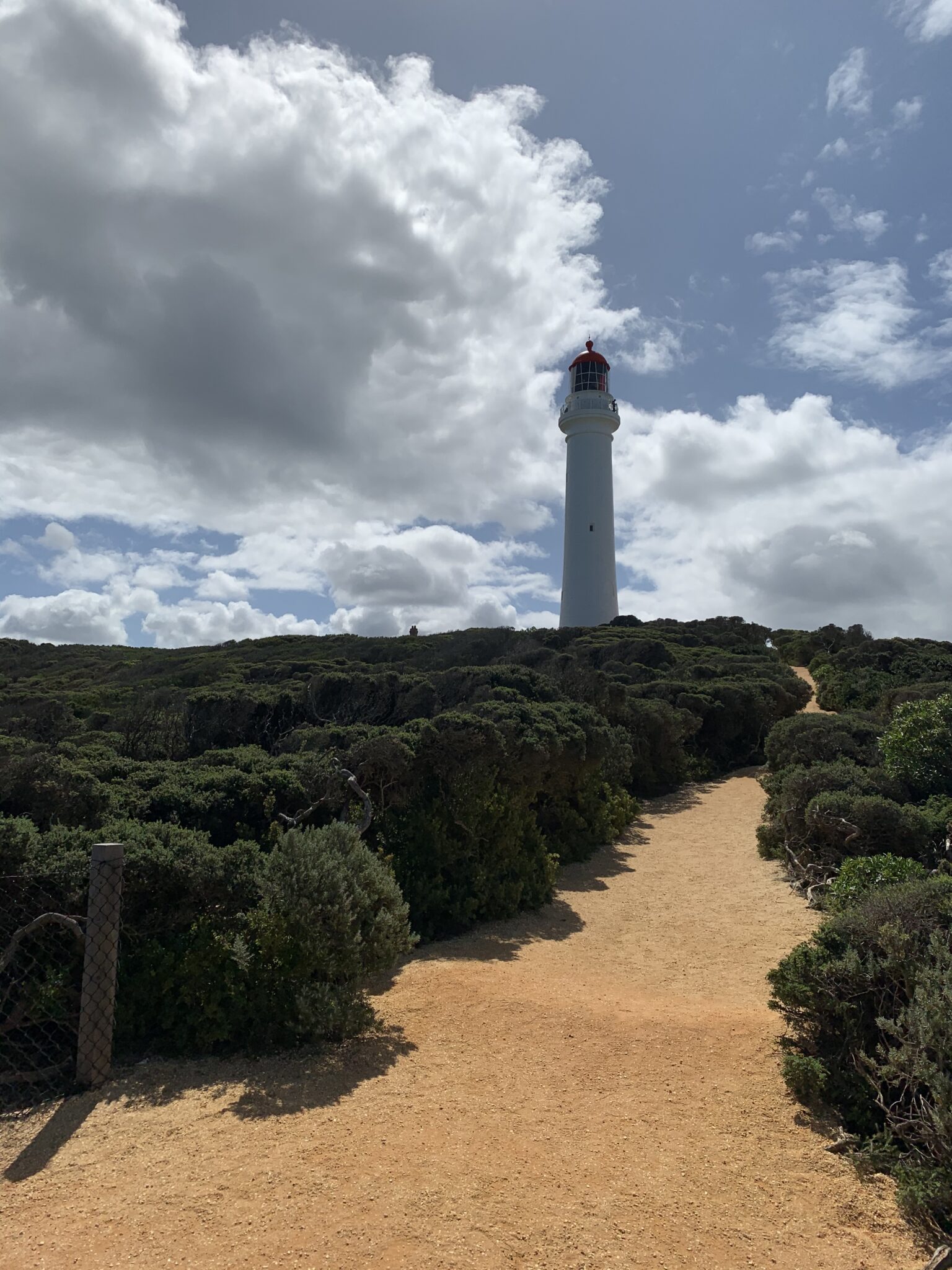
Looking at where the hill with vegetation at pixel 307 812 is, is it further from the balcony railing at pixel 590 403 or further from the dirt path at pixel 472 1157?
the balcony railing at pixel 590 403

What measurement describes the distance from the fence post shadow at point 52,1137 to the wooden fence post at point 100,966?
166 millimetres

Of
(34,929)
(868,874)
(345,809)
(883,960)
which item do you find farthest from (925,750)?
(34,929)

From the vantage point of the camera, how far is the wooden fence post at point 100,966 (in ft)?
14.1

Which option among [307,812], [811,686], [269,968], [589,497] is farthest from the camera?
[589,497]

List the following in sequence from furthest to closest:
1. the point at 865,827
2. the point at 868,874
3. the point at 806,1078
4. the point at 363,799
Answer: the point at 865,827 → the point at 868,874 → the point at 363,799 → the point at 806,1078

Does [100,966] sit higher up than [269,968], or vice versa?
[100,966]

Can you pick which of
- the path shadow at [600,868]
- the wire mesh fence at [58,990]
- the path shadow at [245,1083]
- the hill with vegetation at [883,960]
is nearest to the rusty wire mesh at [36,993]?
the wire mesh fence at [58,990]

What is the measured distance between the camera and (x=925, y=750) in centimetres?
1079

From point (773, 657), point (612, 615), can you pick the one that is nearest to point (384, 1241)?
point (773, 657)

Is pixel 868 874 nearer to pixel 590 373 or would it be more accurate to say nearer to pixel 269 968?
pixel 269 968

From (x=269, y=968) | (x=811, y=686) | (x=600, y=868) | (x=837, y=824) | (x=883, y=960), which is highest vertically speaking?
(x=811, y=686)

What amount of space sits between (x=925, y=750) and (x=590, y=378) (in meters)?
31.6

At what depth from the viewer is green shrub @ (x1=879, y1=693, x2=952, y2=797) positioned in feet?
34.9

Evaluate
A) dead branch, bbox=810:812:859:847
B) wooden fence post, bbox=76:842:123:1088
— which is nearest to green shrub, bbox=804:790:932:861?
dead branch, bbox=810:812:859:847
